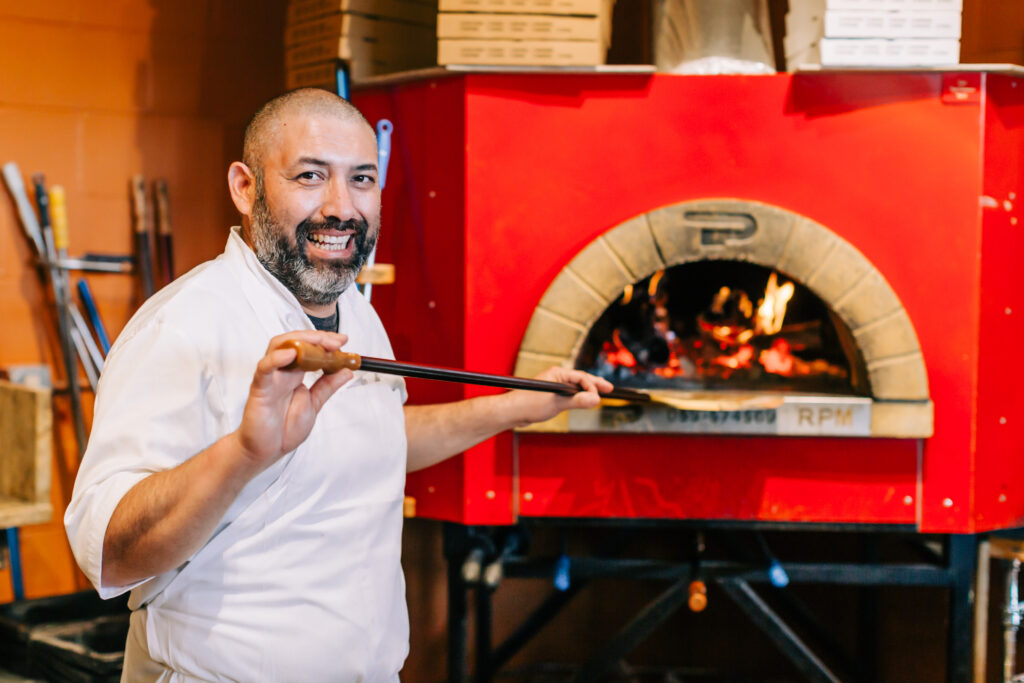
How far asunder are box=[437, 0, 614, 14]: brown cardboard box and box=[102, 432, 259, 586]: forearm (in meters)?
1.62

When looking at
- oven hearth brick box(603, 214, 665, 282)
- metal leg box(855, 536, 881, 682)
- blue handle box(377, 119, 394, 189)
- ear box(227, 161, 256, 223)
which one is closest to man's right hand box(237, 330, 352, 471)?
ear box(227, 161, 256, 223)

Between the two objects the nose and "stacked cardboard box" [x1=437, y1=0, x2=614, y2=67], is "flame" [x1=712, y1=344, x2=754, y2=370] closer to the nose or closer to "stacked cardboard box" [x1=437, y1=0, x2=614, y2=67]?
"stacked cardboard box" [x1=437, y1=0, x2=614, y2=67]

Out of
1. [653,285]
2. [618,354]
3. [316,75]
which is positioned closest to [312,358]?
[618,354]

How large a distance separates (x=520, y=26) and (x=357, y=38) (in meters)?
0.60

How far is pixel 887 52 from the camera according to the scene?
2438 mm

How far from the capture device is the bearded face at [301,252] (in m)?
1.64

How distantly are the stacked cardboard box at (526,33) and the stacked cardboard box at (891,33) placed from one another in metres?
0.60

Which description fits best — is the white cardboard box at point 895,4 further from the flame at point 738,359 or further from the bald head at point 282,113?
the bald head at point 282,113

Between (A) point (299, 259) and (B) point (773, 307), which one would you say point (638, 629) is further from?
(A) point (299, 259)

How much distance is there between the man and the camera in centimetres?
130

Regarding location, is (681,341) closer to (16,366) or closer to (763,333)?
(763,333)

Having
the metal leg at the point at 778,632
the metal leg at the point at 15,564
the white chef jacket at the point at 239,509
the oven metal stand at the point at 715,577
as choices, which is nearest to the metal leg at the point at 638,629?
the oven metal stand at the point at 715,577

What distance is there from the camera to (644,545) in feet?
11.6

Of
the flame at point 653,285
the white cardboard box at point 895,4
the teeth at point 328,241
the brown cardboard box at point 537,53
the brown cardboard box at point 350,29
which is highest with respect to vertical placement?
Result: the brown cardboard box at point 350,29
